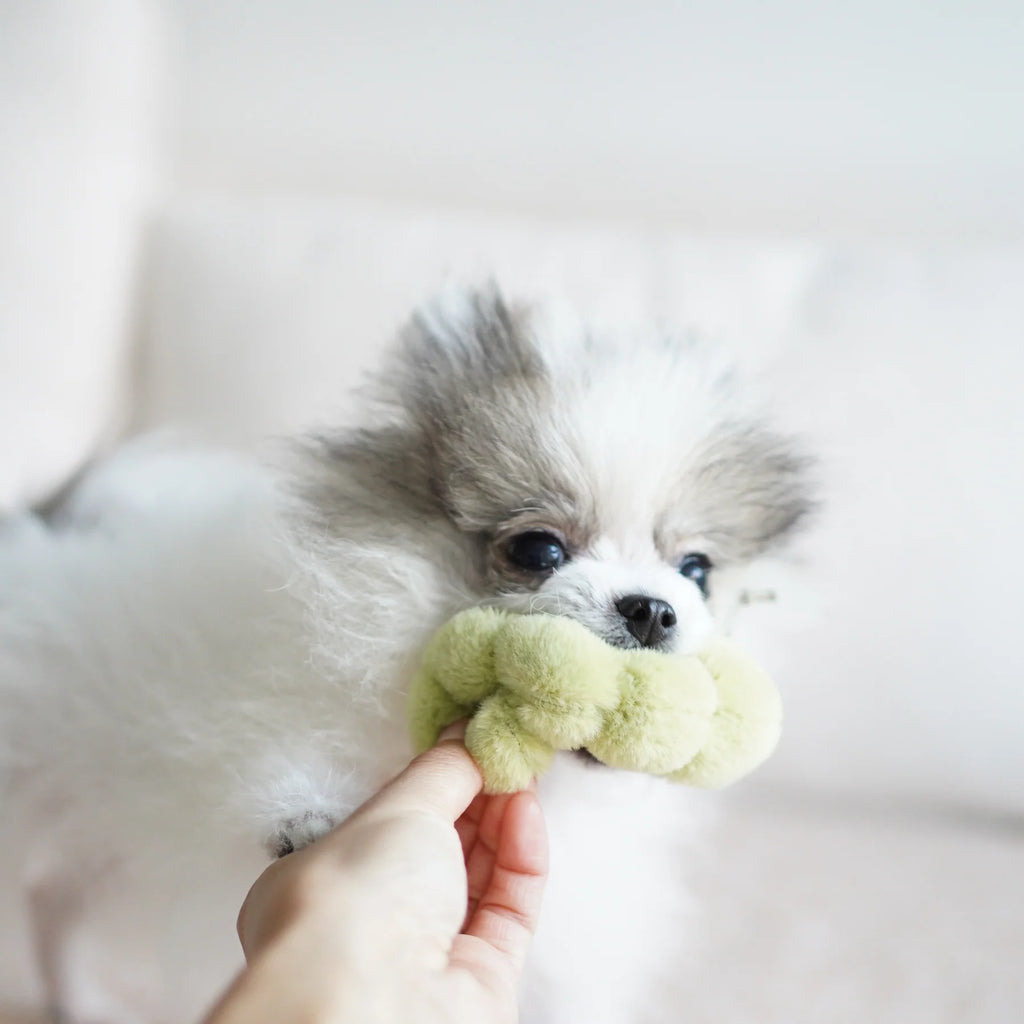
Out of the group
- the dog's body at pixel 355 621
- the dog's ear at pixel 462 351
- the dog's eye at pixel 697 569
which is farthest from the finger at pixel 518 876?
the dog's ear at pixel 462 351

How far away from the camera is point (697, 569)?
40.4 inches

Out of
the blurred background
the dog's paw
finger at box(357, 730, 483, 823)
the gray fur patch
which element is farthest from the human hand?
the blurred background

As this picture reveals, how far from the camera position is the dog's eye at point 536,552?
0.91 metres

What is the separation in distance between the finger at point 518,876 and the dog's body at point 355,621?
0.50 ft

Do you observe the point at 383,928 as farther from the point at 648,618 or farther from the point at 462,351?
the point at 462,351

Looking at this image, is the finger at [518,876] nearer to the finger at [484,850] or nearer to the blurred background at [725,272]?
the finger at [484,850]

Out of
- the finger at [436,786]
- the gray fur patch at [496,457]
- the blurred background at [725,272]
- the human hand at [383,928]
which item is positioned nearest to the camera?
the human hand at [383,928]

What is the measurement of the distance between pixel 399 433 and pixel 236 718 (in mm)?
380

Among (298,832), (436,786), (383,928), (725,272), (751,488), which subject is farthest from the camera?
(725,272)

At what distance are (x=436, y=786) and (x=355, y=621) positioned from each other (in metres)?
0.26

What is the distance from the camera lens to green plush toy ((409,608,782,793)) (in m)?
0.74

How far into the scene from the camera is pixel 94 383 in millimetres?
1521

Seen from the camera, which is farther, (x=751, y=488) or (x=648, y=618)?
(x=751, y=488)

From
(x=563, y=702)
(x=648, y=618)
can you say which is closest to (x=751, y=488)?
(x=648, y=618)
